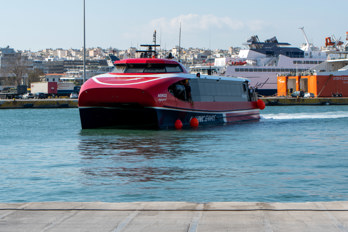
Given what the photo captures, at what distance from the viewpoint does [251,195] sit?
12.3 meters

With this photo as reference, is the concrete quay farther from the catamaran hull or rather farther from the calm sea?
the calm sea

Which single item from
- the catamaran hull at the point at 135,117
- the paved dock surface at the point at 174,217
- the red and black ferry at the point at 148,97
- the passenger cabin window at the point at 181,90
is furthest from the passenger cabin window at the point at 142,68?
the paved dock surface at the point at 174,217

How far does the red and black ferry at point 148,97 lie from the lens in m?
28.9

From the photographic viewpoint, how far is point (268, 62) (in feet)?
403

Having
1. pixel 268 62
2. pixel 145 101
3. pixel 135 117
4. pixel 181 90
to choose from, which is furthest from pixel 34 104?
pixel 268 62

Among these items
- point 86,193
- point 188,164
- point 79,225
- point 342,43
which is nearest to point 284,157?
point 188,164

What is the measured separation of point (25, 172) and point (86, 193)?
4.34 meters

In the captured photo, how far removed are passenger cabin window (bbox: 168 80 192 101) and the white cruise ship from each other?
80.0 metres

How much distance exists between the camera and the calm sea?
12516 millimetres

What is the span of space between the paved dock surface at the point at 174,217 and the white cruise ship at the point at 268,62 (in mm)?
104242

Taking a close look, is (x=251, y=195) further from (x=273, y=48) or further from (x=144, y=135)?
(x=273, y=48)

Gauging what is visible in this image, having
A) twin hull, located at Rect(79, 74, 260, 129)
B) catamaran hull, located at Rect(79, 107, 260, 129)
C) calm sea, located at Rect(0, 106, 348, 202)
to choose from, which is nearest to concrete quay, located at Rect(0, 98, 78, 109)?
twin hull, located at Rect(79, 74, 260, 129)

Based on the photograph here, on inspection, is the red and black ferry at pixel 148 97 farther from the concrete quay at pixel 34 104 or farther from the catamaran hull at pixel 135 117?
the concrete quay at pixel 34 104

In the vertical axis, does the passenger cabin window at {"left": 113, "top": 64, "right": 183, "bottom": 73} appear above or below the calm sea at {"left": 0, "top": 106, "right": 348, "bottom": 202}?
above
